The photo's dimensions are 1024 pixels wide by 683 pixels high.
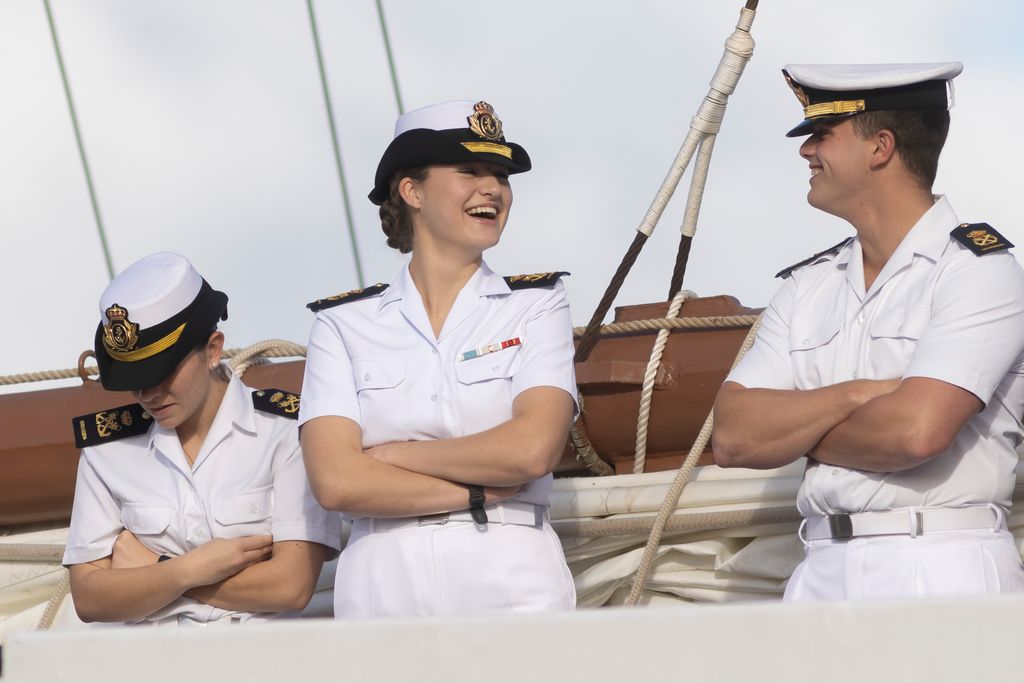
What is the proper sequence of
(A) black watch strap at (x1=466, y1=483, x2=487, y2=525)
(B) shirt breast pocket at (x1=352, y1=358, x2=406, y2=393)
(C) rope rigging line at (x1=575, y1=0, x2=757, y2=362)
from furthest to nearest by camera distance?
(C) rope rigging line at (x1=575, y1=0, x2=757, y2=362), (B) shirt breast pocket at (x1=352, y1=358, x2=406, y2=393), (A) black watch strap at (x1=466, y1=483, x2=487, y2=525)

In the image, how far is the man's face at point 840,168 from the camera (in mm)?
2605

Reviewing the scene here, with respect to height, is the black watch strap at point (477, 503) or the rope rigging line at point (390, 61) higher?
the rope rigging line at point (390, 61)

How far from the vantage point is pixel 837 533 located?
8.16 feet

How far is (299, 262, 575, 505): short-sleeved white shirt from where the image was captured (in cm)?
269

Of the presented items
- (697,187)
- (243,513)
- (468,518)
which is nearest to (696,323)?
(697,187)

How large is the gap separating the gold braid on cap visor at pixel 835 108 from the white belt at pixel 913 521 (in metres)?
0.71

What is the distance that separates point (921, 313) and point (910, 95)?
0.40m

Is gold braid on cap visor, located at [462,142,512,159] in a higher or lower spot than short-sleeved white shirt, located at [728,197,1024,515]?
higher

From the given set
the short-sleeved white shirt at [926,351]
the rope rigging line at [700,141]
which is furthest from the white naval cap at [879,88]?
the rope rigging line at [700,141]

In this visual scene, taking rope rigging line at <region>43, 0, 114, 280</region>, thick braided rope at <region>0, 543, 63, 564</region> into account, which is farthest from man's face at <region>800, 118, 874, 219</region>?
rope rigging line at <region>43, 0, 114, 280</region>

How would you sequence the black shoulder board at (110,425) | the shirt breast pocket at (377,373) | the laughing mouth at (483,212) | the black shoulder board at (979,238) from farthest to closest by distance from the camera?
the black shoulder board at (110,425), the laughing mouth at (483,212), the shirt breast pocket at (377,373), the black shoulder board at (979,238)

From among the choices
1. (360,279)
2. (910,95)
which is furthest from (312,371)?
Answer: (360,279)

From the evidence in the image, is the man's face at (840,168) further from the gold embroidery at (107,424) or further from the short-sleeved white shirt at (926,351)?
the gold embroidery at (107,424)

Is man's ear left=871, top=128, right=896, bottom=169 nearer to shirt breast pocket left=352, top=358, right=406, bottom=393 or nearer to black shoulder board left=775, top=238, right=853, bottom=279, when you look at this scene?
black shoulder board left=775, top=238, right=853, bottom=279
